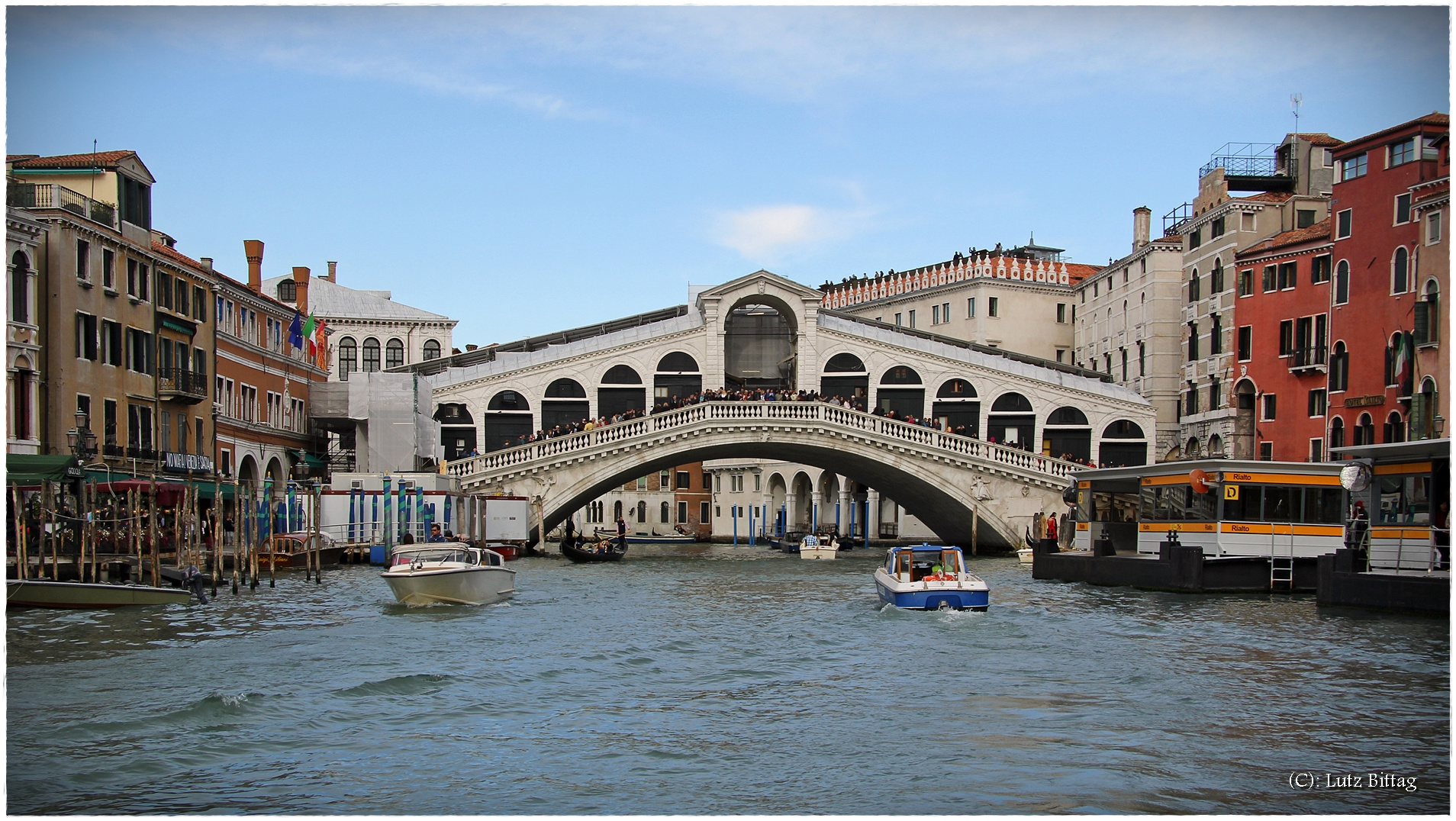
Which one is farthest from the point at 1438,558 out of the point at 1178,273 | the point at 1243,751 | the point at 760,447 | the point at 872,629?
the point at 1178,273

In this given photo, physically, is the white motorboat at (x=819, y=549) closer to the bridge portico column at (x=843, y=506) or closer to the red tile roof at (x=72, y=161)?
the bridge portico column at (x=843, y=506)

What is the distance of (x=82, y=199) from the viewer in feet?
90.4

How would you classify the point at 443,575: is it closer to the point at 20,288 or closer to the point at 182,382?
the point at 20,288

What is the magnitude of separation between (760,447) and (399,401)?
9404 millimetres

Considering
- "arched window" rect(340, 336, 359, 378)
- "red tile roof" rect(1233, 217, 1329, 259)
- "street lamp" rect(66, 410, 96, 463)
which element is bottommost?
"street lamp" rect(66, 410, 96, 463)

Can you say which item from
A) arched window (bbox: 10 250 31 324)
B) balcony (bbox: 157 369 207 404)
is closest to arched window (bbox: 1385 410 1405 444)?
balcony (bbox: 157 369 207 404)

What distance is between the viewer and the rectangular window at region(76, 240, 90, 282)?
26.6m

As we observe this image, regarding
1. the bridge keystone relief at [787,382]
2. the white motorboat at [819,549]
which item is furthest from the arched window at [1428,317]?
the white motorboat at [819,549]

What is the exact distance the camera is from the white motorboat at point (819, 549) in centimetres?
4053

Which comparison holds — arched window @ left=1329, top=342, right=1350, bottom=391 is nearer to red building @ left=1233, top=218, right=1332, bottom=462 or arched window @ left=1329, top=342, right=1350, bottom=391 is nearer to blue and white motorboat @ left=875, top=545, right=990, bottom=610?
red building @ left=1233, top=218, right=1332, bottom=462

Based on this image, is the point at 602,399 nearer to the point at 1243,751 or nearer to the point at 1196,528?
the point at 1196,528

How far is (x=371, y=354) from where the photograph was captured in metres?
51.2

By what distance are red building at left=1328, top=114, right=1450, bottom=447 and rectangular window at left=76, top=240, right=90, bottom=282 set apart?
24800 mm

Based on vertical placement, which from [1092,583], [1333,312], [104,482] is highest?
[1333,312]
